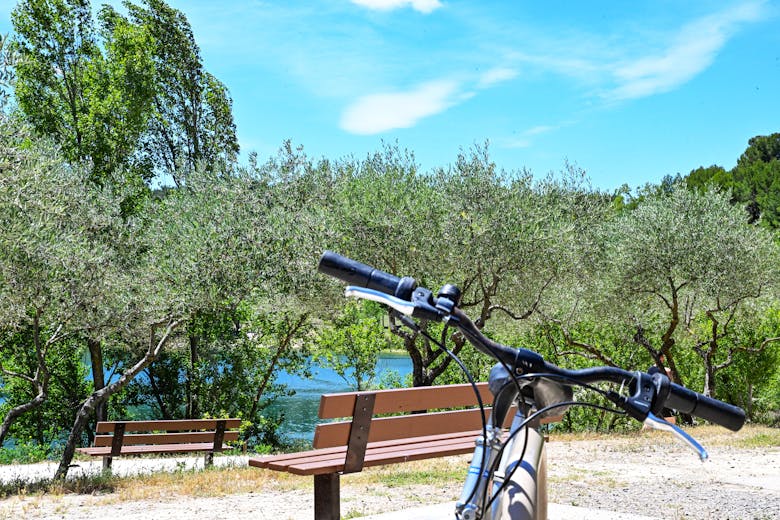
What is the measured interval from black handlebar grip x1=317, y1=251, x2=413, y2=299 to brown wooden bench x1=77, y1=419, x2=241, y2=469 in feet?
31.5

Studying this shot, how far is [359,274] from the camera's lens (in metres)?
1.92

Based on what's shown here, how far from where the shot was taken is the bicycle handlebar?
173 cm

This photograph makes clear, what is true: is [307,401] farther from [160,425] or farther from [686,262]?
[160,425]

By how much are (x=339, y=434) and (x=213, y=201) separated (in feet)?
37.4

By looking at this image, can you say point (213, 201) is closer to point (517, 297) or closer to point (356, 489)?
point (517, 297)

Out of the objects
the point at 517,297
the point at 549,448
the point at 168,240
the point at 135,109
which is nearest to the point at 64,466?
the point at 168,240

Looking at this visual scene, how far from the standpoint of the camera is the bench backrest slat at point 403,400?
5.13m

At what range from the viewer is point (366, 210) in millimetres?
15641

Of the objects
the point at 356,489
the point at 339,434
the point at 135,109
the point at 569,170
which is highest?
the point at 135,109

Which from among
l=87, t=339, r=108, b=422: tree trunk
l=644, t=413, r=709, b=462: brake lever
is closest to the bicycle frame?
l=644, t=413, r=709, b=462: brake lever

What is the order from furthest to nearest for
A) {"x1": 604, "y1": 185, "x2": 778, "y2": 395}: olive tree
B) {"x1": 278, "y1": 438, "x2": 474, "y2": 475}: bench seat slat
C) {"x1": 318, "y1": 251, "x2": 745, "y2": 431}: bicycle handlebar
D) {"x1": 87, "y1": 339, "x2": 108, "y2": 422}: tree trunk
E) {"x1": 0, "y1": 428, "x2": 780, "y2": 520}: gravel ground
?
{"x1": 87, "y1": 339, "x2": 108, "y2": 422}: tree trunk < {"x1": 604, "y1": 185, "x2": 778, "y2": 395}: olive tree < {"x1": 0, "y1": 428, "x2": 780, "y2": 520}: gravel ground < {"x1": 278, "y1": 438, "x2": 474, "y2": 475}: bench seat slat < {"x1": 318, "y1": 251, "x2": 745, "y2": 431}: bicycle handlebar

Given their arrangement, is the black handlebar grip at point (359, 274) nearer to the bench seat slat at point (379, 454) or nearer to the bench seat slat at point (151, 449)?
the bench seat slat at point (379, 454)

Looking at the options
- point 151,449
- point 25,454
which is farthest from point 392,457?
point 25,454

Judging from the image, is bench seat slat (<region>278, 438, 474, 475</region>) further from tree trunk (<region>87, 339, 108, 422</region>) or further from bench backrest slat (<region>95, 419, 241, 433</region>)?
tree trunk (<region>87, 339, 108, 422</region>)
